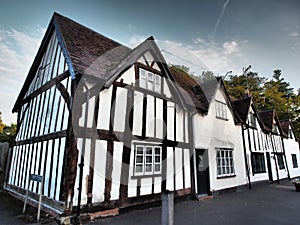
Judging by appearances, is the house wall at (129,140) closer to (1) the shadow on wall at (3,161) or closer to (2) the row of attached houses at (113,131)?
(2) the row of attached houses at (113,131)

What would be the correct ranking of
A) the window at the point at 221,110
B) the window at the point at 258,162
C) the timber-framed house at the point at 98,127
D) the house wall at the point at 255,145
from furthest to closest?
the window at the point at 258,162
the house wall at the point at 255,145
the window at the point at 221,110
the timber-framed house at the point at 98,127

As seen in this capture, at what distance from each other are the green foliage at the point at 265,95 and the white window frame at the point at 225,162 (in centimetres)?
1456

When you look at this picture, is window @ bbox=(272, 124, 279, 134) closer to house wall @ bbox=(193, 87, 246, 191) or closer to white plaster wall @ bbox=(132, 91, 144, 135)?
house wall @ bbox=(193, 87, 246, 191)

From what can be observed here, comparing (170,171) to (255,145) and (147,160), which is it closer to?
(147,160)

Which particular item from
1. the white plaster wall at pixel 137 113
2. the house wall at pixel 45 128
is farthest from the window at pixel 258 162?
the house wall at pixel 45 128

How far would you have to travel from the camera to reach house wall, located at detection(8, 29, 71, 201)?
235 inches

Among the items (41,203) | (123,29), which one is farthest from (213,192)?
(123,29)

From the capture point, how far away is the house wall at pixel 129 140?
5781 millimetres

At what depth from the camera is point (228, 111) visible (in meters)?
11.8

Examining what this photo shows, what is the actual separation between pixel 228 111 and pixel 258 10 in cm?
633

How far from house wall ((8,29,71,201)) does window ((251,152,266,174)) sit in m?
12.5

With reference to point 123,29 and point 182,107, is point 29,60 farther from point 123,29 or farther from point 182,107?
point 182,107

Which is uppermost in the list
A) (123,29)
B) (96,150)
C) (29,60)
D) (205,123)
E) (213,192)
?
(123,29)

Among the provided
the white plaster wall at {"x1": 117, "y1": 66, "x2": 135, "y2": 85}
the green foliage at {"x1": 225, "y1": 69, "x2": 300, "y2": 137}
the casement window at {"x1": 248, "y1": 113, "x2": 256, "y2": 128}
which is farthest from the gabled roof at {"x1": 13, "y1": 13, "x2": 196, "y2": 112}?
the green foliage at {"x1": 225, "y1": 69, "x2": 300, "y2": 137}
